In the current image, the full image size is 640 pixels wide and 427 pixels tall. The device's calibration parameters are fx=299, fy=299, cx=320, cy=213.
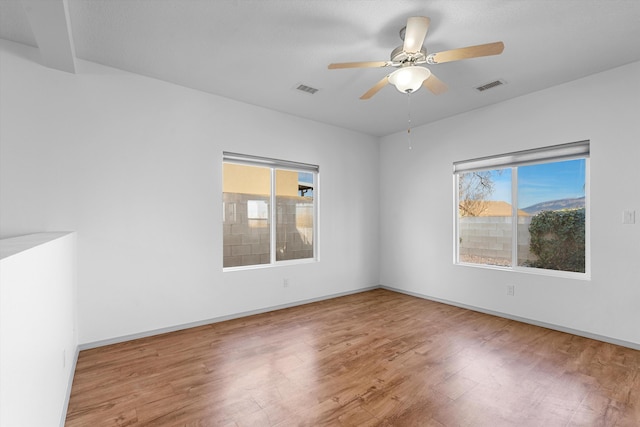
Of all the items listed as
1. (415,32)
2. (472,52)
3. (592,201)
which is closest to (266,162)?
(415,32)

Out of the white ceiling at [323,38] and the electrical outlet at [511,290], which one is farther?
the electrical outlet at [511,290]

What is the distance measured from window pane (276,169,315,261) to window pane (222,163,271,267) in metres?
0.19

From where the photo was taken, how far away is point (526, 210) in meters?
3.76

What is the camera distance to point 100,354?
2703 mm

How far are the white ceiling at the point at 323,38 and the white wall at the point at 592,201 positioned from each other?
13.2 inches

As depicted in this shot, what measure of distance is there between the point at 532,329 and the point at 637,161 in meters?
1.98

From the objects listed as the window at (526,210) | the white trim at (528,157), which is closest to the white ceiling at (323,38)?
the white trim at (528,157)

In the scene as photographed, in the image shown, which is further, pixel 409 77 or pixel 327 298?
pixel 327 298

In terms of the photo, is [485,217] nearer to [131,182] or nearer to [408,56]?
[408,56]

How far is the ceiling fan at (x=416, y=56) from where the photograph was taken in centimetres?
196

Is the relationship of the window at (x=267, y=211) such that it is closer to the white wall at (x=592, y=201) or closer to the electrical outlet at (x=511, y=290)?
the white wall at (x=592, y=201)

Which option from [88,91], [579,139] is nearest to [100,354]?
[88,91]

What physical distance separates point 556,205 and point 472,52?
8.26 feet

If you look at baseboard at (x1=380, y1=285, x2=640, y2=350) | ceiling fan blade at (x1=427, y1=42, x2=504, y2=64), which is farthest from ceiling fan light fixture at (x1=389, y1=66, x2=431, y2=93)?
baseboard at (x1=380, y1=285, x2=640, y2=350)
